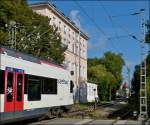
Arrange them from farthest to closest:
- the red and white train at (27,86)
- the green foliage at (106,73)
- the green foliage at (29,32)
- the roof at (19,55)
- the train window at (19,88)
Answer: the green foliage at (106,73)
the green foliage at (29,32)
the train window at (19,88)
the roof at (19,55)
the red and white train at (27,86)

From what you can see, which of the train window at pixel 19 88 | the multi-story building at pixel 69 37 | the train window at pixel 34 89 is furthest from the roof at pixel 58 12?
the train window at pixel 19 88

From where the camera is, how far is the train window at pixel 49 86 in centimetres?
2223

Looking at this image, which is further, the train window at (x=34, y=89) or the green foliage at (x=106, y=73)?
the green foliage at (x=106, y=73)

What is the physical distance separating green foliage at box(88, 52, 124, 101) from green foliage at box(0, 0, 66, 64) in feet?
136

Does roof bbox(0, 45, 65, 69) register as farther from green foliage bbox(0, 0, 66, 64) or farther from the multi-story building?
the multi-story building

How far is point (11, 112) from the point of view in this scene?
17.9m

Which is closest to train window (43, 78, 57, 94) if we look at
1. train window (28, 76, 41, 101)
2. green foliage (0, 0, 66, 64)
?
train window (28, 76, 41, 101)

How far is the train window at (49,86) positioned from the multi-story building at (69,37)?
38.1 metres

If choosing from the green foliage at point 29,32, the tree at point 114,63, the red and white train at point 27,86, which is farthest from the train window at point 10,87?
the tree at point 114,63

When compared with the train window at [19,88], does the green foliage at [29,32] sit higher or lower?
higher

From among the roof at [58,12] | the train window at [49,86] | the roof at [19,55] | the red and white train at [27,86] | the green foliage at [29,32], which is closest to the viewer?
the red and white train at [27,86]

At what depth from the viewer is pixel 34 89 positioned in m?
20.6

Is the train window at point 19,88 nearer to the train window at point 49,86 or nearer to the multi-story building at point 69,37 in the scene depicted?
the train window at point 49,86

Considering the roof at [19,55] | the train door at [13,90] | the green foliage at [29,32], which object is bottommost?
the train door at [13,90]
